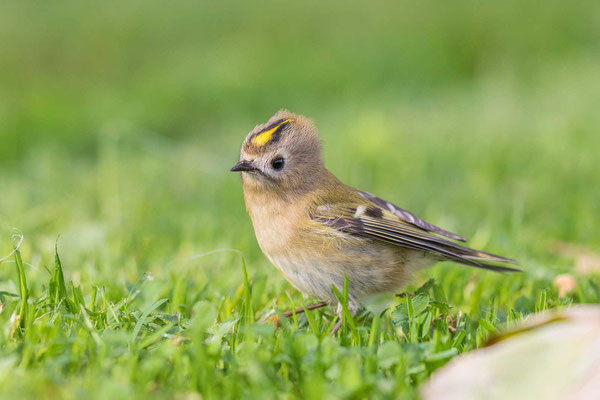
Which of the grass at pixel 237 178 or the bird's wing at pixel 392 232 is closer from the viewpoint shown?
the grass at pixel 237 178

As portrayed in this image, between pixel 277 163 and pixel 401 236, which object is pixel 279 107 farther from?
pixel 401 236

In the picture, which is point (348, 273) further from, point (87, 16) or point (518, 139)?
point (87, 16)

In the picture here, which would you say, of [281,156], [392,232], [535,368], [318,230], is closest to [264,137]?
[281,156]

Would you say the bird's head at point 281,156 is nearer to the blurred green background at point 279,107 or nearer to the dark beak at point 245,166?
the dark beak at point 245,166

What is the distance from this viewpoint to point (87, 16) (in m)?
13.6

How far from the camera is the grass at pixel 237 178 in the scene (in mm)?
2666

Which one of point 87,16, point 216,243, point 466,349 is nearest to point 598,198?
point 216,243

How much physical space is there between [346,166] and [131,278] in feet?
10.6

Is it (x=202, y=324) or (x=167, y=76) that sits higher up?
(x=167, y=76)

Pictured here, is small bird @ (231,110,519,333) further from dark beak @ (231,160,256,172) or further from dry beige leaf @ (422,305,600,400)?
dry beige leaf @ (422,305,600,400)

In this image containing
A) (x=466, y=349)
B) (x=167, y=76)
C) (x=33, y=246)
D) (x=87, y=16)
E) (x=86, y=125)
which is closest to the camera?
(x=466, y=349)

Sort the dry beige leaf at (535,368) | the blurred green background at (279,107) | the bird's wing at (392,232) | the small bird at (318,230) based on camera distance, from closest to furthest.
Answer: the dry beige leaf at (535,368)
the small bird at (318,230)
the bird's wing at (392,232)
the blurred green background at (279,107)

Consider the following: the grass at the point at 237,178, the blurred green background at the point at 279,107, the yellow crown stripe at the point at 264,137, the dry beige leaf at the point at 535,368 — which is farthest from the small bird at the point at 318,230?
the dry beige leaf at the point at 535,368

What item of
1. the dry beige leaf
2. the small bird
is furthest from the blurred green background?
the dry beige leaf
